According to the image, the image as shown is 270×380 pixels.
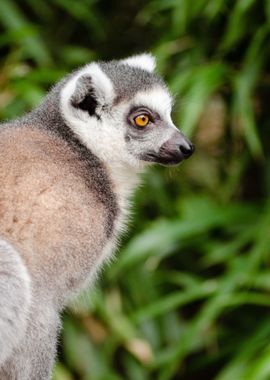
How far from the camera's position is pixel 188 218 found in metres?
5.25

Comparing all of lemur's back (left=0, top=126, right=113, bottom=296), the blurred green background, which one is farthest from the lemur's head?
the blurred green background

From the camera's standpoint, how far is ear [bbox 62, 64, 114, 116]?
350 centimetres

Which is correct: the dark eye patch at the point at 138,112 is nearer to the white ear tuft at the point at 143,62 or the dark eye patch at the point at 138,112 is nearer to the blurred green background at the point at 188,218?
the white ear tuft at the point at 143,62

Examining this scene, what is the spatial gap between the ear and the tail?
2.41 feet

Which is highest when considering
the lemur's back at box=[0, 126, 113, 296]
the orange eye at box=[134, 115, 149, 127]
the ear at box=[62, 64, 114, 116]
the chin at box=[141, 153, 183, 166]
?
the ear at box=[62, 64, 114, 116]

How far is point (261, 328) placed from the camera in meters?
5.00

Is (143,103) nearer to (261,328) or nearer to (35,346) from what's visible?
(35,346)

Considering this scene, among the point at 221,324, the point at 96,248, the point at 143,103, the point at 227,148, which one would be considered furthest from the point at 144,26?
the point at 96,248

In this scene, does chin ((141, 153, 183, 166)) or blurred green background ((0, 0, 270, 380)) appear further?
blurred green background ((0, 0, 270, 380))

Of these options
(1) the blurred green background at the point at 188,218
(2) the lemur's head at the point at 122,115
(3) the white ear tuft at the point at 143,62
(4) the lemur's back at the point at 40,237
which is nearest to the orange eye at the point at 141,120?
(2) the lemur's head at the point at 122,115

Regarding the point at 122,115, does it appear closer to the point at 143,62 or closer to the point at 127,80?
the point at 127,80

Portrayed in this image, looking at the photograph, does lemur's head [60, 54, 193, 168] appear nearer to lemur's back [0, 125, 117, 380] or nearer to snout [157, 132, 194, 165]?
snout [157, 132, 194, 165]

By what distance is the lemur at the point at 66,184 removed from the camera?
3.05m

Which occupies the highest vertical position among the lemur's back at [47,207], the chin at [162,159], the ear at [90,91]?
the ear at [90,91]
